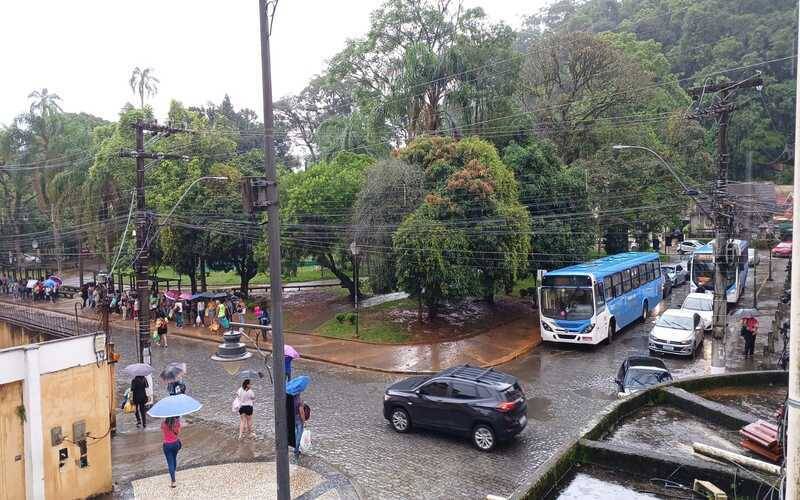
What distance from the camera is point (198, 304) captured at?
2914 cm

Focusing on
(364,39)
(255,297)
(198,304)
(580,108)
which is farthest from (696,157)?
(198,304)

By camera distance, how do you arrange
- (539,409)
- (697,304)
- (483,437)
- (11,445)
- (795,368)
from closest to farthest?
(795,368)
(11,445)
(483,437)
(539,409)
(697,304)

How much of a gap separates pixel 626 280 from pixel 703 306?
3.53 metres

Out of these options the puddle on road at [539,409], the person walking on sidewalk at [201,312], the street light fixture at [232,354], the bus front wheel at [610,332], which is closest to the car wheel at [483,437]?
the puddle on road at [539,409]

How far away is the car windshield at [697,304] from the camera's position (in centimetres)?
2517

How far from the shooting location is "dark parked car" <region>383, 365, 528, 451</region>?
1272cm

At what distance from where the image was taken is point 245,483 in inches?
449

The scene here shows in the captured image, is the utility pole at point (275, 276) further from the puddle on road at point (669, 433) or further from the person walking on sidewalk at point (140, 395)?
the person walking on sidewalk at point (140, 395)

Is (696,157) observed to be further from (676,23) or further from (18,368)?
(18,368)

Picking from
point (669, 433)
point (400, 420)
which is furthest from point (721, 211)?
point (400, 420)

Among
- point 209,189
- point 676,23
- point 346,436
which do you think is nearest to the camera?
point 346,436

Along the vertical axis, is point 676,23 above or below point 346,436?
above

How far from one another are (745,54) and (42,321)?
64.9m

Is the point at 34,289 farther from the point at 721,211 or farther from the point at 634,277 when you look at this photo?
the point at 721,211
